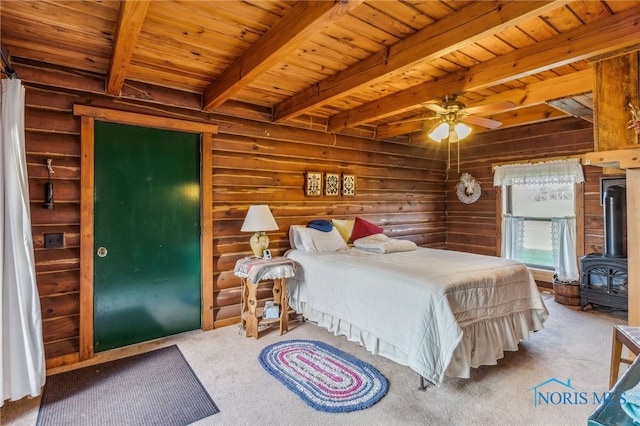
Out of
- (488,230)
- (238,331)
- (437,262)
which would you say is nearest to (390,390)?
(437,262)

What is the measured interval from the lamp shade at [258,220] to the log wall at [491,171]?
13.1 feet

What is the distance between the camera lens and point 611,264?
4039 millimetres

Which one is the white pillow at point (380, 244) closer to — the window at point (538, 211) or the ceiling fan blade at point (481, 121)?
the ceiling fan blade at point (481, 121)

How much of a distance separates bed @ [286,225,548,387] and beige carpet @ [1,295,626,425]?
0.52 ft

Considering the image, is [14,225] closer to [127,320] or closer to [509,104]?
[127,320]

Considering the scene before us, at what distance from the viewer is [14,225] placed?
229 centimetres

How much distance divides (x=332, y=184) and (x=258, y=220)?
4.83 feet

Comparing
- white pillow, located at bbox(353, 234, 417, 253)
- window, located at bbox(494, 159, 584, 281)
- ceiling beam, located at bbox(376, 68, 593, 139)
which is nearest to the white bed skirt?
white pillow, located at bbox(353, 234, 417, 253)

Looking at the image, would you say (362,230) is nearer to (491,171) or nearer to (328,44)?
(328,44)

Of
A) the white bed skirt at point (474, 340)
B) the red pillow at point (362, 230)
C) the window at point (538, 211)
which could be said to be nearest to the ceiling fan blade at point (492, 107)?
the white bed skirt at point (474, 340)

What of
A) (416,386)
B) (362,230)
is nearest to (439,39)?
(416,386)

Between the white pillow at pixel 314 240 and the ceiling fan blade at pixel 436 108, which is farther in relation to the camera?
the white pillow at pixel 314 240

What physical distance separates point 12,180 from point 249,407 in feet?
7.31

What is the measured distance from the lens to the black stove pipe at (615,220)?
13.4 feet
